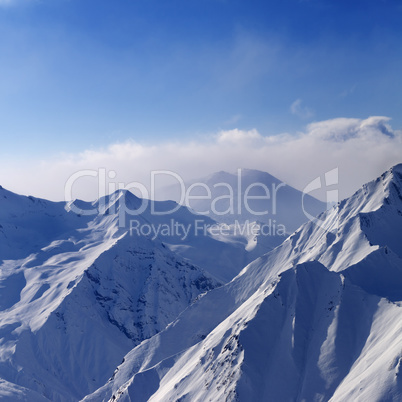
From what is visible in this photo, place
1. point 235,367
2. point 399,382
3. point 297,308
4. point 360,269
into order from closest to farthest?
point 399,382 < point 235,367 < point 297,308 < point 360,269

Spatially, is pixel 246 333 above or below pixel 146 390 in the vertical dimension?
above

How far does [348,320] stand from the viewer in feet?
520

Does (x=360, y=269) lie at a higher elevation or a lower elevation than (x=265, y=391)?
higher

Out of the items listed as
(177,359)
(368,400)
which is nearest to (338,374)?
(368,400)

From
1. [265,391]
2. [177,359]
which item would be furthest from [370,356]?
[177,359]

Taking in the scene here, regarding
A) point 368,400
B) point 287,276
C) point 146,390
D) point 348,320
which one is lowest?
point 146,390

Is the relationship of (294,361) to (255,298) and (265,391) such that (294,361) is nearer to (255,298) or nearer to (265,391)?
(265,391)

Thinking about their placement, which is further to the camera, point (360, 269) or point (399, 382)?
point (360, 269)

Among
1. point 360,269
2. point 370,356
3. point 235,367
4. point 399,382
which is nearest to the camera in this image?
point 399,382

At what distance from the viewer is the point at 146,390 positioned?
17638cm

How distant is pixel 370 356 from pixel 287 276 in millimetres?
41039

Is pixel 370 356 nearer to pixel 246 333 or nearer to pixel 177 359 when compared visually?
pixel 246 333

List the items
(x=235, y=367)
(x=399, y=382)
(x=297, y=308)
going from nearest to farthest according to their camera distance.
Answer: (x=399, y=382) → (x=235, y=367) → (x=297, y=308)

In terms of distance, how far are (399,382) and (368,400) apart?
805 centimetres
